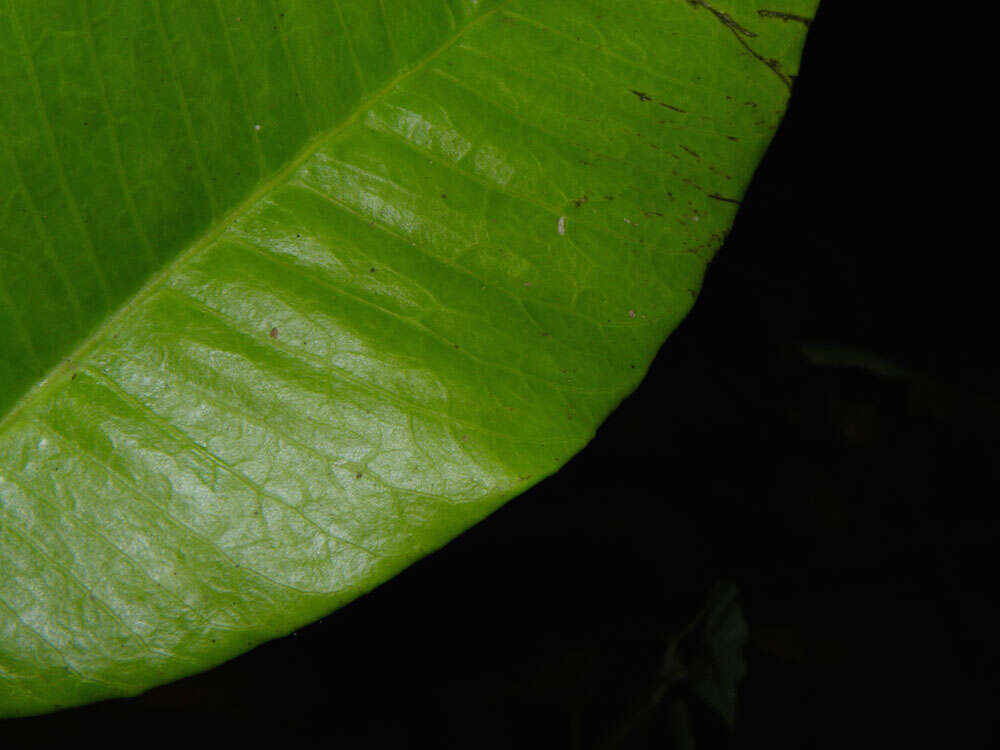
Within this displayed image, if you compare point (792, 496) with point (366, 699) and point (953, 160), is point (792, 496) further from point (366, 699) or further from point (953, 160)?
point (366, 699)

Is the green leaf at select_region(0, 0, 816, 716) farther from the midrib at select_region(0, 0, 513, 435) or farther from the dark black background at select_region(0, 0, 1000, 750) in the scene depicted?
the dark black background at select_region(0, 0, 1000, 750)

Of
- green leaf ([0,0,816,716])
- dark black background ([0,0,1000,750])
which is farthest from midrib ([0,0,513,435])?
dark black background ([0,0,1000,750])

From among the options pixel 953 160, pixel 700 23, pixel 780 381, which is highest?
pixel 700 23

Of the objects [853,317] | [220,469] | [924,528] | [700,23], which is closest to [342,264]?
[220,469]

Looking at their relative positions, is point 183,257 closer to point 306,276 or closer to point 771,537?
point 306,276

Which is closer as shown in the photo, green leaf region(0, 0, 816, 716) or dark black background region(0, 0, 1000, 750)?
green leaf region(0, 0, 816, 716)

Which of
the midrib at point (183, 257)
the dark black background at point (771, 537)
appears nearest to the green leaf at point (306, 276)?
the midrib at point (183, 257)
